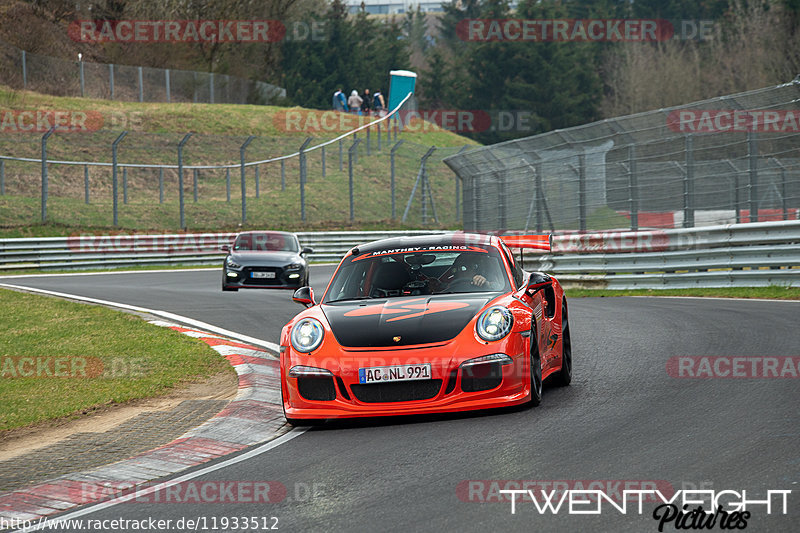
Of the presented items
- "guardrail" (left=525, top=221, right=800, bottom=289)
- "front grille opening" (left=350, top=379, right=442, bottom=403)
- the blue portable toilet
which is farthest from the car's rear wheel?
the blue portable toilet

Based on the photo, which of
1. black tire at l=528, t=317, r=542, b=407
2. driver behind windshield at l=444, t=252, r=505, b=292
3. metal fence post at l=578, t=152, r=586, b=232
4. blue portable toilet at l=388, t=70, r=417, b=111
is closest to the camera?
black tire at l=528, t=317, r=542, b=407

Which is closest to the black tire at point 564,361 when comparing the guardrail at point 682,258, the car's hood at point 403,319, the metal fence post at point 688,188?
the car's hood at point 403,319

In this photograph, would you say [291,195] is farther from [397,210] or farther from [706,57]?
[706,57]

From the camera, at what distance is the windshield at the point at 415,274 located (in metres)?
8.13

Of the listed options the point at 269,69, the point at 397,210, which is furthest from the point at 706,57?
the point at 397,210

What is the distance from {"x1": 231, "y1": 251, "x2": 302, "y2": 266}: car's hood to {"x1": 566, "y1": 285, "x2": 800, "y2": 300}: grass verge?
5.37 meters

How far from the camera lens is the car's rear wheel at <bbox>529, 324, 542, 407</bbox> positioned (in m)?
7.29

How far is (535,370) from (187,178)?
38.4m

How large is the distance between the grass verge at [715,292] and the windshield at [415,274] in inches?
313

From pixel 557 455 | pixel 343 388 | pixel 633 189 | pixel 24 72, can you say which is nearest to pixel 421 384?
pixel 343 388

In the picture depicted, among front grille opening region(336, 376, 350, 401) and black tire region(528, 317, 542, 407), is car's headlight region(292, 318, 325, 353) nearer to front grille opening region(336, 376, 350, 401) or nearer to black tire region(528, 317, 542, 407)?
front grille opening region(336, 376, 350, 401)

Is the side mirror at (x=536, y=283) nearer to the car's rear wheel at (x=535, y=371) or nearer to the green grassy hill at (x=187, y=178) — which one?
the car's rear wheel at (x=535, y=371)

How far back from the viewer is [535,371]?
24.2ft

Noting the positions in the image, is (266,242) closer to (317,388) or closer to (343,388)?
(317,388)
